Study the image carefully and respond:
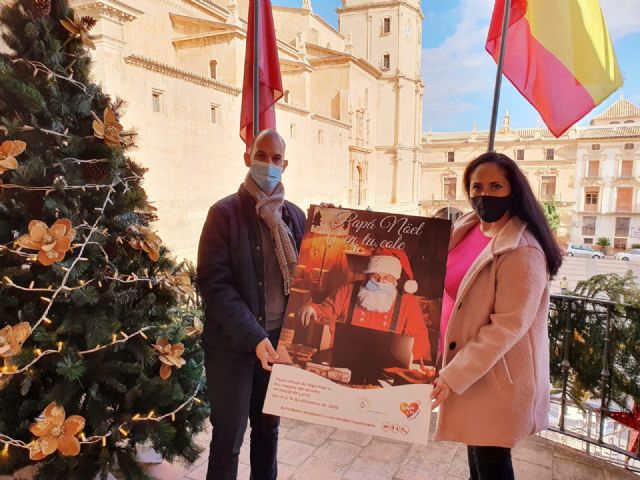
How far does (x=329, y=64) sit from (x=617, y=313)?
78.8 feet

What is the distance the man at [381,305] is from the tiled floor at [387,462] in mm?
1228

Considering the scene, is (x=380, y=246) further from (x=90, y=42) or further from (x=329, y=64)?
(x=329, y=64)

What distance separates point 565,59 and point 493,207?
1860 mm

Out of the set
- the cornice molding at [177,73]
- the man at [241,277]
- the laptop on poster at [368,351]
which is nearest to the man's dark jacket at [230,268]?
the man at [241,277]

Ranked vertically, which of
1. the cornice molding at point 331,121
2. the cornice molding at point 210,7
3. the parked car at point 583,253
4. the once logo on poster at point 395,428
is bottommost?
the parked car at point 583,253

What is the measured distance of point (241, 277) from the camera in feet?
4.82

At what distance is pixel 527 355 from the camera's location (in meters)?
1.30

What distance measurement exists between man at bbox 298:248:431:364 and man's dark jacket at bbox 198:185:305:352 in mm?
233

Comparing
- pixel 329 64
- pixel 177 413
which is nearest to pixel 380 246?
pixel 177 413

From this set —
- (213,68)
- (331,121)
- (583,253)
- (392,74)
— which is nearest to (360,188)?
(331,121)

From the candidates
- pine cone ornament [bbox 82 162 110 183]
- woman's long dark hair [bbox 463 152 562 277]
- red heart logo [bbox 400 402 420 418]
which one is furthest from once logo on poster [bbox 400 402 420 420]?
pine cone ornament [bbox 82 162 110 183]

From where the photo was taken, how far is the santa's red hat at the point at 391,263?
1.30 metres

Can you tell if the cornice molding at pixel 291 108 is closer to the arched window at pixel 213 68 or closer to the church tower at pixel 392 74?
the arched window at pixel 213 68

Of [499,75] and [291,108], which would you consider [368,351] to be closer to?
[499,75]
